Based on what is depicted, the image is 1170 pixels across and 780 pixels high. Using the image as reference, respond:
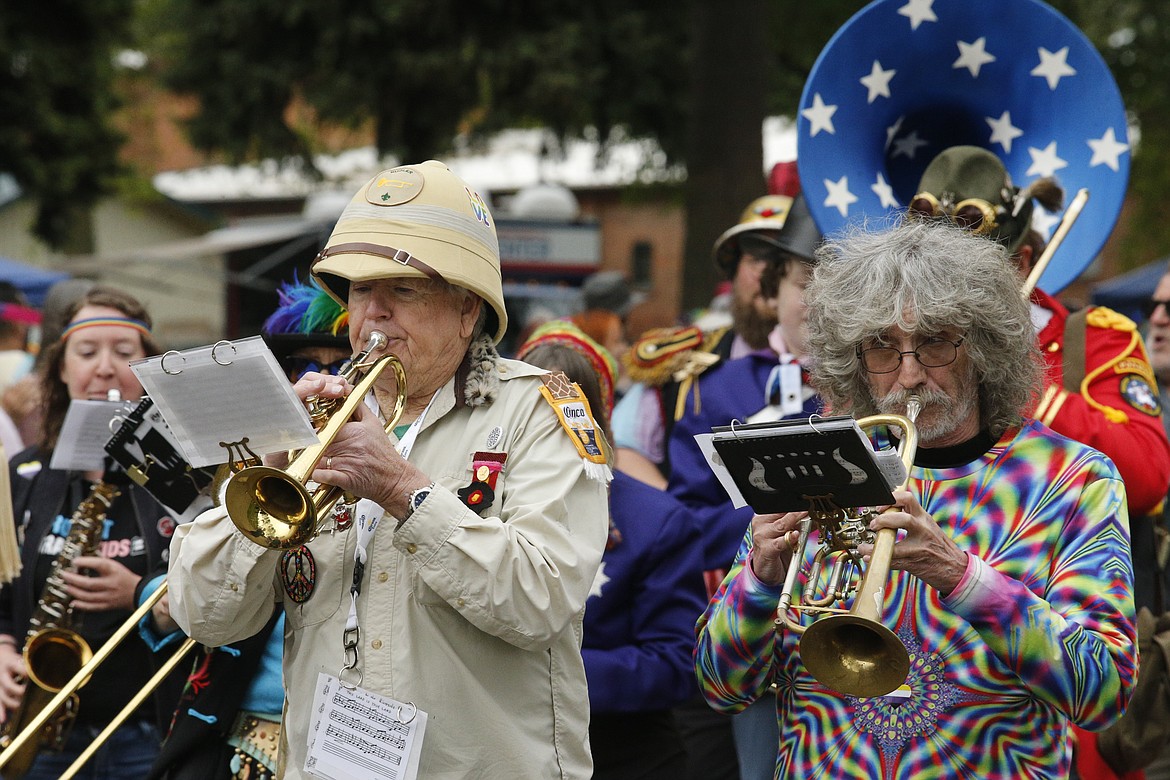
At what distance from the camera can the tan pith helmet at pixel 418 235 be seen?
2.97m

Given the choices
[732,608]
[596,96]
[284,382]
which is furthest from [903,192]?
[596,96]

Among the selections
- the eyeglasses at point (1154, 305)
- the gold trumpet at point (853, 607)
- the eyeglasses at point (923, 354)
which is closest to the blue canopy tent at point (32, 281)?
the eyeglasses at point (1154, 305)

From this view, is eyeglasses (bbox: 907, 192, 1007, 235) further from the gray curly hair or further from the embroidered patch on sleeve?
the embroidered patch on sleeve

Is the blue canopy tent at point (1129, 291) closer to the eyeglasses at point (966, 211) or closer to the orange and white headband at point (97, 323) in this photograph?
the eyeglasses at point (966, 211)

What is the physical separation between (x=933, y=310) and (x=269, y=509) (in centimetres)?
140

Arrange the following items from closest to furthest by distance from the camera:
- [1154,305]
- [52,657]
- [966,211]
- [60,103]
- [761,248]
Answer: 1. [966,211]
2. [52,657]
3. [761,248]
4. [1154,305]
5. [60,103]

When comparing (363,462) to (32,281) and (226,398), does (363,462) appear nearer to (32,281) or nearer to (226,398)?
(226,398)

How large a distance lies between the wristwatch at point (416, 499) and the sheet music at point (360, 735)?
0.39 meters

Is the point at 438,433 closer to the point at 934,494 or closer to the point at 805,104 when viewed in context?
the point at 934,494

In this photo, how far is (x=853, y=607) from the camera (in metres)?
2.52

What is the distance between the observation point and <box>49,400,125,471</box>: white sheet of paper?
4.15 metres

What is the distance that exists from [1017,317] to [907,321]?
10.5 inches

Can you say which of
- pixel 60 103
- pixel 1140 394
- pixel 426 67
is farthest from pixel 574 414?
pixel 60 103

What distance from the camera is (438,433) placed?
9.88ft
